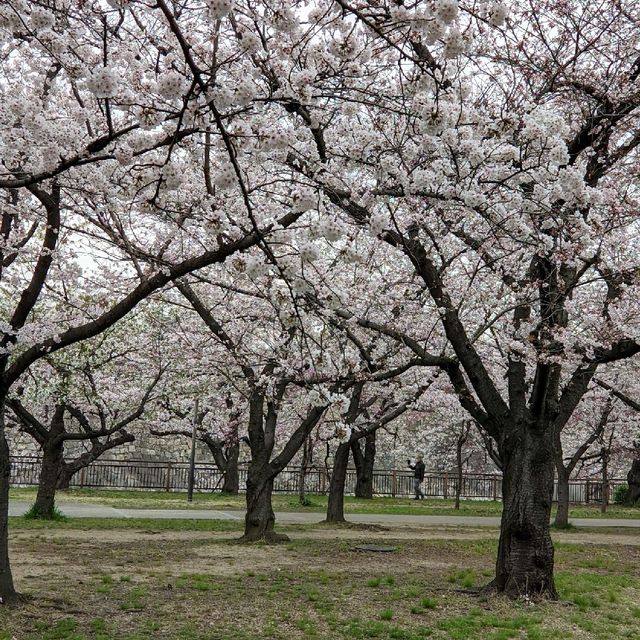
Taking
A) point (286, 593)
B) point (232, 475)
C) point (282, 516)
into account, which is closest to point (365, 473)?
point (232, 475)

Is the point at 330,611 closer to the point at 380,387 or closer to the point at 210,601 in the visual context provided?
the point at 210,601

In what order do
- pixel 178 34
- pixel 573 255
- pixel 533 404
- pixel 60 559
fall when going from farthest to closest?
pixel 60 559 → pixel 533 404 → pixel 573 255 → pixel 178 34

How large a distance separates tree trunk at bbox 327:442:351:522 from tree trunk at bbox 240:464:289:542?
142 inches

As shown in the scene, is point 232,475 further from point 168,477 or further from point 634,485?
point 634,485

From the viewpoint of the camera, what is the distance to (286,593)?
24.9 ft

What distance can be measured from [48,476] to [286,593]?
7761 millimetres

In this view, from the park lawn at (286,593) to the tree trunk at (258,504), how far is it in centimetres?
39

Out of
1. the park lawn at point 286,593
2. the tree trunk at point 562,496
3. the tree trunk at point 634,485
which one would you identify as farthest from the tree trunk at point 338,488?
the tree trunk at point 634,485

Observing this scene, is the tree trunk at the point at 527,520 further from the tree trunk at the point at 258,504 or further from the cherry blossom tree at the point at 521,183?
the tree trunk at the point at 258,504

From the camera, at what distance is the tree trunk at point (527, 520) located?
751 centimetres

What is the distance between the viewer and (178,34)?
2846mm

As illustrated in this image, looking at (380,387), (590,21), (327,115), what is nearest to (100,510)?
(380,387)

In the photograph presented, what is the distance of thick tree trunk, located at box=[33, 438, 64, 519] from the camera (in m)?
13.6

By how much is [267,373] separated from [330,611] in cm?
495
